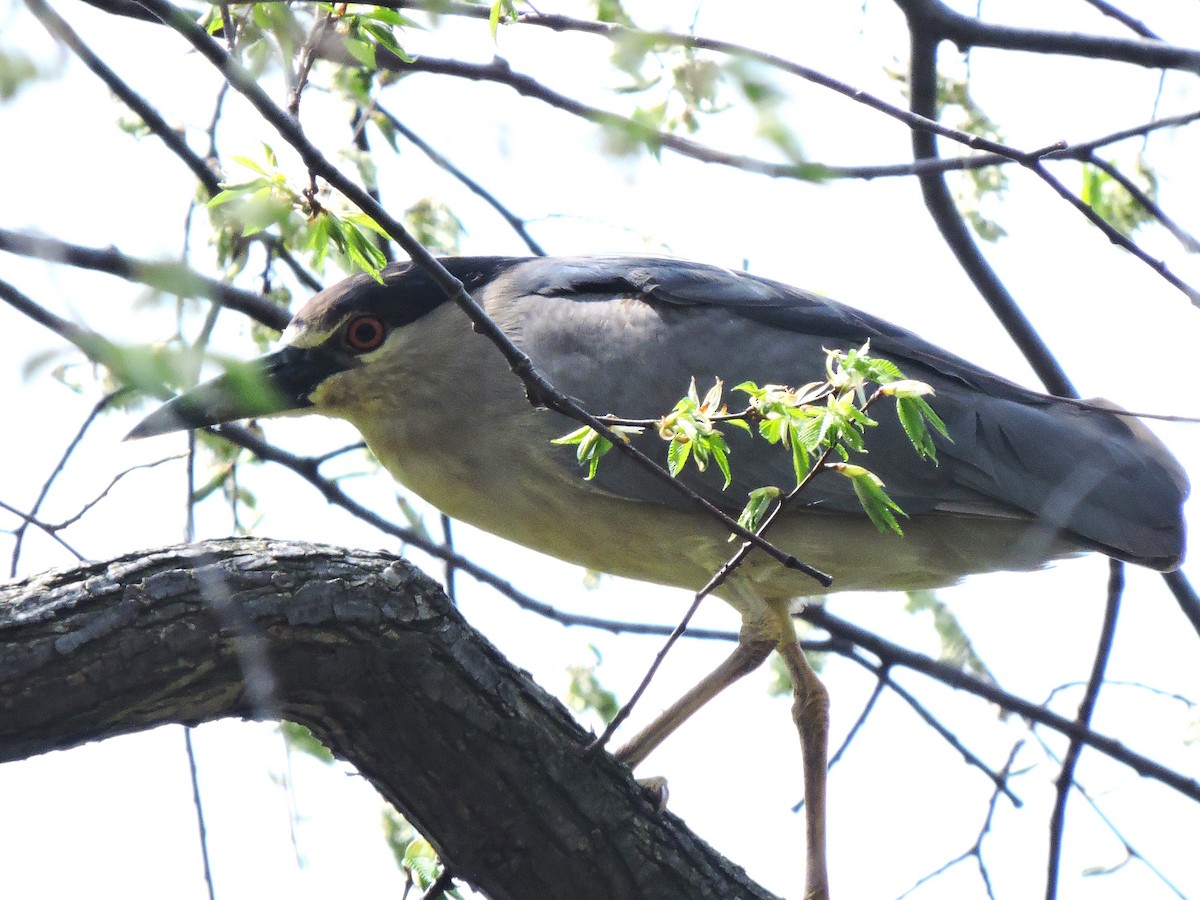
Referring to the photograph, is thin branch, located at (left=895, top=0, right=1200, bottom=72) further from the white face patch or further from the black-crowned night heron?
the white face patch

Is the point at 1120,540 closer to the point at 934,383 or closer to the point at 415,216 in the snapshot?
the point at 934,383

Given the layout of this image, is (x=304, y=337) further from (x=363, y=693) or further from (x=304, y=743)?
(x=363, y=693)

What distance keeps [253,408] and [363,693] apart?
3.32ft

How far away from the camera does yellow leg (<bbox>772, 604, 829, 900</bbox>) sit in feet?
11.7

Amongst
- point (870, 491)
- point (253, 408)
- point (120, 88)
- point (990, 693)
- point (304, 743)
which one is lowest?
point (870, 491)

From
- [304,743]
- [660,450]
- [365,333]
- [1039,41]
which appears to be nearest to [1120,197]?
[1039,41]

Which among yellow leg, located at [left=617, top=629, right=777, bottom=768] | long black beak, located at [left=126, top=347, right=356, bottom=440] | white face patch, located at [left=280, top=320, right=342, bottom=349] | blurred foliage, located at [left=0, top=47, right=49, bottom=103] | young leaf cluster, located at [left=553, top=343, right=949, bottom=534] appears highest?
white face patch, located at [left=280, top=320, right=342, bottom=349]

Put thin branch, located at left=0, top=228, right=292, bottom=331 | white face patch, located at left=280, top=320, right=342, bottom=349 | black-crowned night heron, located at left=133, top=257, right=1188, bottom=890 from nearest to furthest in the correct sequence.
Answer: thin branch, located at left=0, top=228, right=292, bottom=331
black-crowned night heron, located at left=133, top=257, right=1188, bottom=890
white face patch, located at left=280, top=320, right=342, bottom=349

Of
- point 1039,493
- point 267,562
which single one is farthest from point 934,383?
point 267,562

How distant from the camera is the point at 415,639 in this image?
2432mm

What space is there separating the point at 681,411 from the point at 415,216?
2.40 m

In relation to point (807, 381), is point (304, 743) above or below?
above

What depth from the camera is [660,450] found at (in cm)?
352

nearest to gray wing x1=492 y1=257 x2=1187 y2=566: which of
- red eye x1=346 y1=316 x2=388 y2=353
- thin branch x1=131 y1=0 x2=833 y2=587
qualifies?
red eye x1=346 y1=316 x2=388 y2=353
